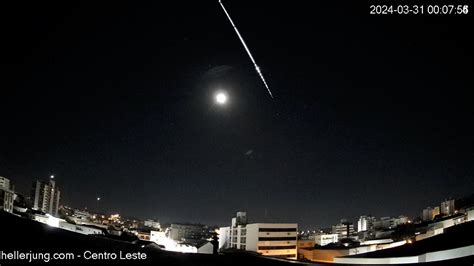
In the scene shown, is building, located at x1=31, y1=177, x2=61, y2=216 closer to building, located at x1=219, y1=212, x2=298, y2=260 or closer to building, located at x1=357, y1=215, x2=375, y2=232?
building, located at x1=219, y1=212, x2=298, y2=260

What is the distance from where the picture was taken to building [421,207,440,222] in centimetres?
7625

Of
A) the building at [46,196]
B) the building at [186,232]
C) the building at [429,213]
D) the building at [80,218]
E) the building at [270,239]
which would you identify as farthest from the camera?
the building at [186,232]

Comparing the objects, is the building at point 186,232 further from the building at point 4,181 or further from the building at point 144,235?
the building at point 4,181

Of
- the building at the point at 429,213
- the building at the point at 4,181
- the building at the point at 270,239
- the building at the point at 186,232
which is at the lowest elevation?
the building at the point at 186,232

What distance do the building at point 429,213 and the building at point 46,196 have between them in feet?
318

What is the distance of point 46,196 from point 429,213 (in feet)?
337

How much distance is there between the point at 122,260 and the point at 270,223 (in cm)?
5102

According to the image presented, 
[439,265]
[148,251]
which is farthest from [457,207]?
[148,251]

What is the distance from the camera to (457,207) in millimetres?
66688

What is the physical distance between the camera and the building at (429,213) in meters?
76.2

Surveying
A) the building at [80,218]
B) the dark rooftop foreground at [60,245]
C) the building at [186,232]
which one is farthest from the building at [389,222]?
the dark rooftop foreground at [60,245]

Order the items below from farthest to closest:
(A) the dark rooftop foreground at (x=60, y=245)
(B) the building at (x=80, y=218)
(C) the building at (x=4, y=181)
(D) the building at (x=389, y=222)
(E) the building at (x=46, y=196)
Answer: (D) the building at (x=389, y=222), (E) the building at (x=46, y=196), (B) the building at (x=80, y=218), (C) the building at (x=4, y=181), (A) the dark rooftop foreground at (x=60, y=245)

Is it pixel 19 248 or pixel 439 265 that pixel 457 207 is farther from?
pixel 19 248

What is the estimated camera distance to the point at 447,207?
68750 mm
